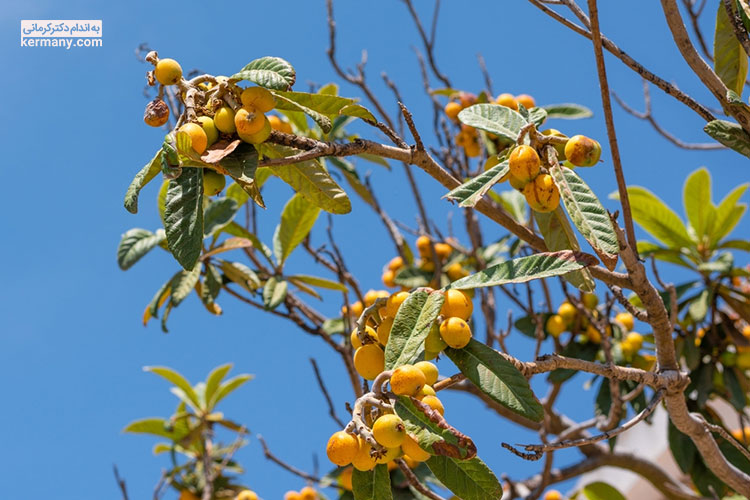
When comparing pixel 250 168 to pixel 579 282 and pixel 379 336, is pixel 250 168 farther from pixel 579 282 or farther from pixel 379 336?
pixel 579 282

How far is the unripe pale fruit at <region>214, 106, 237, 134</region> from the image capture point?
4.44 ft

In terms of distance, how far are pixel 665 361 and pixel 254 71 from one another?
966 millimetres

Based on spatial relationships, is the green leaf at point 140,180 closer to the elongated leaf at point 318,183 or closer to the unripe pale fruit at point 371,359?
the elongated leaf at point 318,183

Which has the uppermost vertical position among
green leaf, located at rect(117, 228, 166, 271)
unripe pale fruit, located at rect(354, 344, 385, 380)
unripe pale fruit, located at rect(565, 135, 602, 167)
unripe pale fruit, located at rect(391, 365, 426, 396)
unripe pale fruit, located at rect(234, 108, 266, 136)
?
green leaf, located at rect(117, 228, 166, 271)

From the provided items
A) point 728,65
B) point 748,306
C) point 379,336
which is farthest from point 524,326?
point 379,336

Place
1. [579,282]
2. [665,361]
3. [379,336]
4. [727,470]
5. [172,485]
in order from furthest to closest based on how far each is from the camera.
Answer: [172,485]
[727,470]
[665,361]
[579,282]
[379,336]

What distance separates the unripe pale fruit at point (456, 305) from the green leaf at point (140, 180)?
0.54m

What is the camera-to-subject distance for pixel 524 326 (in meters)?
2.80

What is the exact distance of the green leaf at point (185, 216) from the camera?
1311mm

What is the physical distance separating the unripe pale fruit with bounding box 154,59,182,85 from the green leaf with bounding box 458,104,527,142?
0.58 m

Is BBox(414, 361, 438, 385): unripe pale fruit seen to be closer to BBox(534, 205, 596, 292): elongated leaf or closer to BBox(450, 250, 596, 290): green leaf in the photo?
BBox(450, 250, 596, 290): green leaf

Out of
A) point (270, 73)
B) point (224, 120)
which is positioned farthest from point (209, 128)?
point (270, 73)

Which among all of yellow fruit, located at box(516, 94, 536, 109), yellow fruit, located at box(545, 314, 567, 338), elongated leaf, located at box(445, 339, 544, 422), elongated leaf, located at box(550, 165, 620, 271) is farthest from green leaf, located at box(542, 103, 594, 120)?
elongated leaf, located at box(445, 339, 544, 422)

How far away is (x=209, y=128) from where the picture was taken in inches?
53.2
